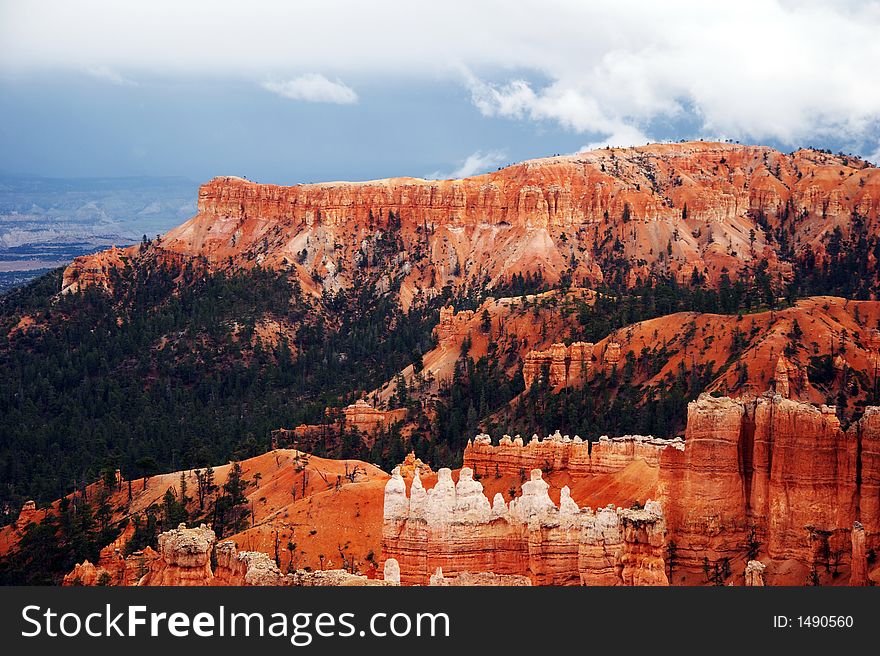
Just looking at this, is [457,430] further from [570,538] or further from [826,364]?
[570,538]

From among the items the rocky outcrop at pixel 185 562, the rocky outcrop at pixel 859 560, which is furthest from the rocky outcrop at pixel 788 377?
the rocky outcrop at pixel 185 562

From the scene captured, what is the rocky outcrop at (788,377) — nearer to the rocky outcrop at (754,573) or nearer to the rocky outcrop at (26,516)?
the rocky outcrop at (754,573)

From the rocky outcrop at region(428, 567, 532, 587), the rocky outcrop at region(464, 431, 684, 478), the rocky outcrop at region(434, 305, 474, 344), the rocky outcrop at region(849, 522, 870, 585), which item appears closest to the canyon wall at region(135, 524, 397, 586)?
the rocky outcrop at region(428, 567, 532, 587)

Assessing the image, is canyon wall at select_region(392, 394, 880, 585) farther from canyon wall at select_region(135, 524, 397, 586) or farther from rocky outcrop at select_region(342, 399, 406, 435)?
rocky outcrop at select_region(342, 399, 406, 435)

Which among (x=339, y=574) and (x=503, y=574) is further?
(x=503, y=574)

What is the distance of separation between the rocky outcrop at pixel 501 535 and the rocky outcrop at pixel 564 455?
24986 millimetres

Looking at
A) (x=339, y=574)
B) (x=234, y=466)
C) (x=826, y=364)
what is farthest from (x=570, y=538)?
(x=826, y=364)

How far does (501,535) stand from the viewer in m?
67.1

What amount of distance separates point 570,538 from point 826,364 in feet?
214

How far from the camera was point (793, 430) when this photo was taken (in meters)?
66.0

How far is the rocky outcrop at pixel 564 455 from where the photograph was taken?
3713 inches

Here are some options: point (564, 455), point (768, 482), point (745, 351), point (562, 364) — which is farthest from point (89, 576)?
point (562, 364)

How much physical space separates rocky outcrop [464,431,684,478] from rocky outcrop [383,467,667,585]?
24986mm

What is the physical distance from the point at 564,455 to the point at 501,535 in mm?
31962
